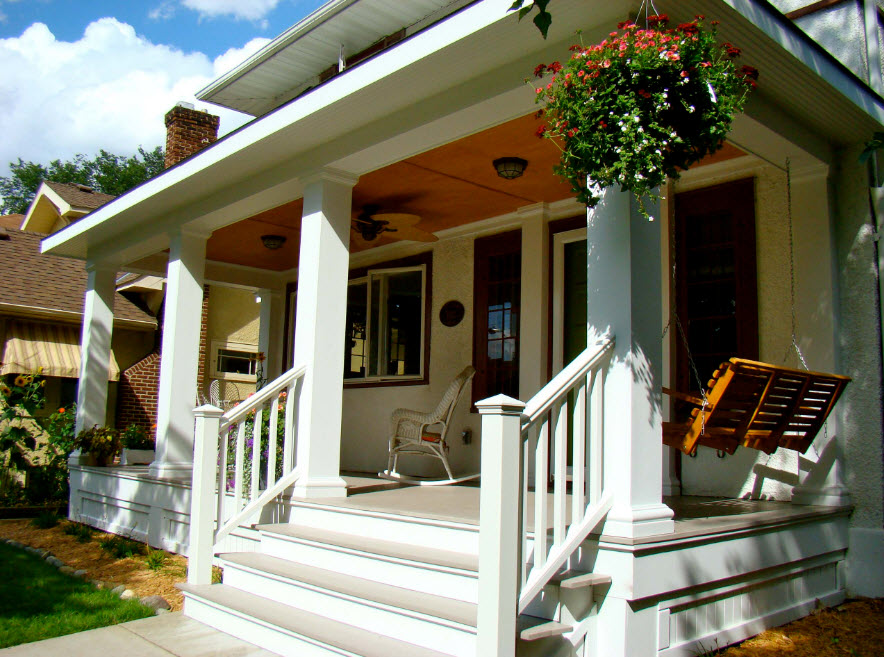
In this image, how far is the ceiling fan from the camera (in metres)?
6.54

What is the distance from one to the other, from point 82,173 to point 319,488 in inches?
1591

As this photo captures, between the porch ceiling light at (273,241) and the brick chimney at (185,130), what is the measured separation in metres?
4.15

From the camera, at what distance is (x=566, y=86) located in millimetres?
3328

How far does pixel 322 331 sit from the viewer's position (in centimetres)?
530

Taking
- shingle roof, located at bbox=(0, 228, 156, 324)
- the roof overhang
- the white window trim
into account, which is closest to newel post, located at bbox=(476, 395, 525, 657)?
the roof overhang

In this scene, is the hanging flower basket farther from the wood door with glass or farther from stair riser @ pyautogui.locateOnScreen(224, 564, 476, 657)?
the wood door with glass

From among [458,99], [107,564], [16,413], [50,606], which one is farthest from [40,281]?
[458,99]

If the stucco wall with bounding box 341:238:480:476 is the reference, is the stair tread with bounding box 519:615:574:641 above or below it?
below

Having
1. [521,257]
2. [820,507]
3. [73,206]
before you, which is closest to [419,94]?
[521,257]

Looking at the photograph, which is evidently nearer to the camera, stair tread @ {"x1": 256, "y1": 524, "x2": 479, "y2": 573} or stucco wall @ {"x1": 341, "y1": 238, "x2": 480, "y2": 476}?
stair tread @ {"x1": 256, "y1": 524, "x2": 479, "y2": 573}

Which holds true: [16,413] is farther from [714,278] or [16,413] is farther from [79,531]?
[714,278]

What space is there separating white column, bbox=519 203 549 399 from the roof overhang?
1981 mm

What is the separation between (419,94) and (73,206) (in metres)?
13.3

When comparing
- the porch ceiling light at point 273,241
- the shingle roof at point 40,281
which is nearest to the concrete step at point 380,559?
the porch ceiling light at point 273,241
